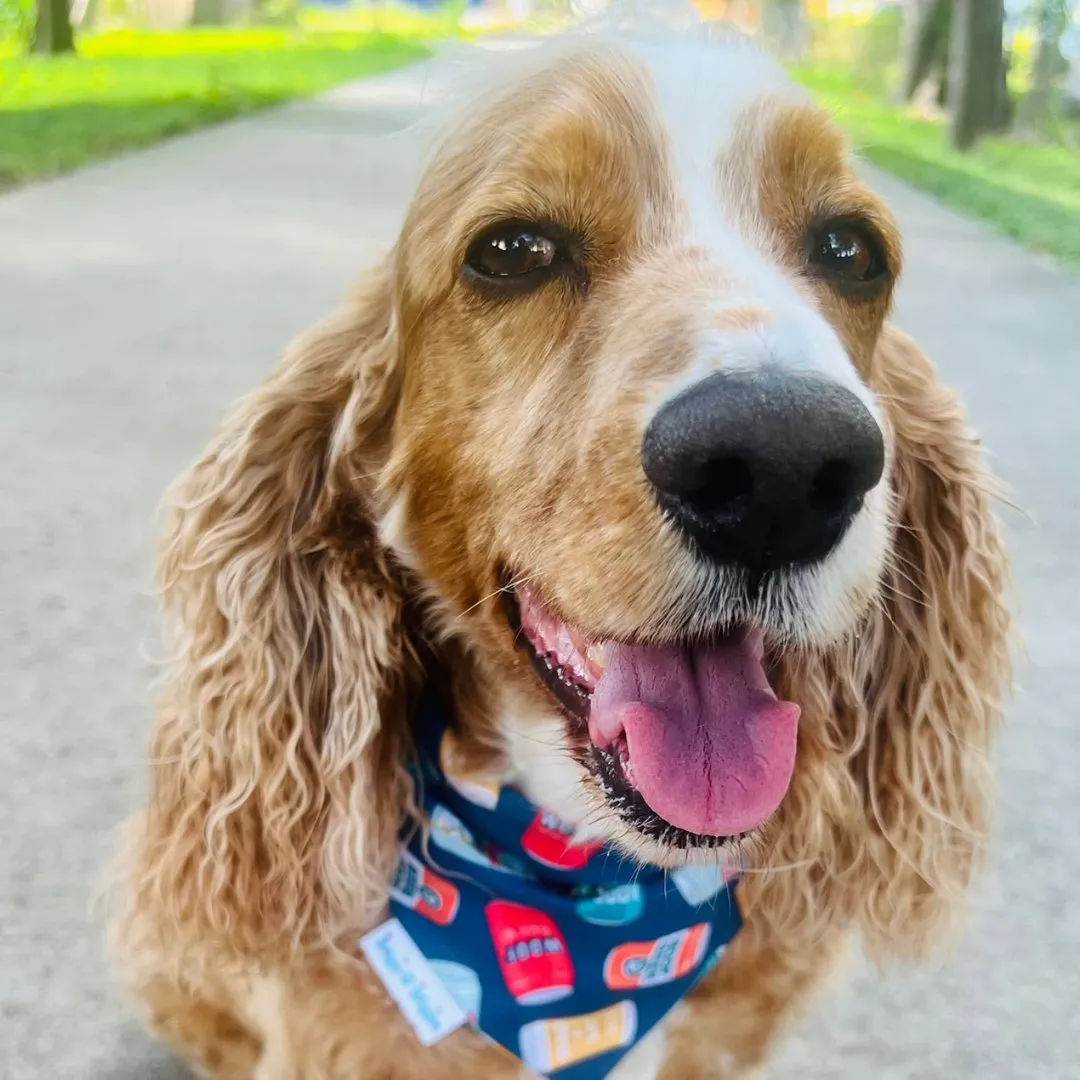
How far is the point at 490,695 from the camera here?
76.9 inches

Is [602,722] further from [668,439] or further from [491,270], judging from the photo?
[491,270]

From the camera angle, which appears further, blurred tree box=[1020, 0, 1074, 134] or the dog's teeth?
blurred tree box=[1020, 0, 1074, 134]

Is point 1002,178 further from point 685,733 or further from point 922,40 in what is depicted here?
point 685,733

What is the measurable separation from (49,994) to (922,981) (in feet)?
5.63

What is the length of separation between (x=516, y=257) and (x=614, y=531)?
49 centimetres

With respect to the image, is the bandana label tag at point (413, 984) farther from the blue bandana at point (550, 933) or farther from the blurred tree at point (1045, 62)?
the blurred tree at point (1045, 62)

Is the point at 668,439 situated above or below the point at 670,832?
above

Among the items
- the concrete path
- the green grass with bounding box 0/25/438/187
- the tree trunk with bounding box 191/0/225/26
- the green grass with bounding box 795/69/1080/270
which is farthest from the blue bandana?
the tree trunk with bounding box 191/0/225/26

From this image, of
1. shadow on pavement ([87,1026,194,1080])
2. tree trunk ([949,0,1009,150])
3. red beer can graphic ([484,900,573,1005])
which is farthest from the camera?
tree trunk ([949,0,1009,150])

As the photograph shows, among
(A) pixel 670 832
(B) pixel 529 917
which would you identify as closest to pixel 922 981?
(B) pixel 529 917

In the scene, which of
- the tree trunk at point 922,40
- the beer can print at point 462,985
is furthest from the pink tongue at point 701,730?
the tree trunk at point 922,40

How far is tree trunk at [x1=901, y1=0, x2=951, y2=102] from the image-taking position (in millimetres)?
15516

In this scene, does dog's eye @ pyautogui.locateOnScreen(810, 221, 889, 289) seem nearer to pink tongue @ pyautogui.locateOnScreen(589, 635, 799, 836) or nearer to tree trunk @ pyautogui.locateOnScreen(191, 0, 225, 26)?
pink tongue @ pyautogui.locateOnScreen(589, 635, 799, 836)

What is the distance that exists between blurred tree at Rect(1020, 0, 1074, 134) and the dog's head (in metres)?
11.5
